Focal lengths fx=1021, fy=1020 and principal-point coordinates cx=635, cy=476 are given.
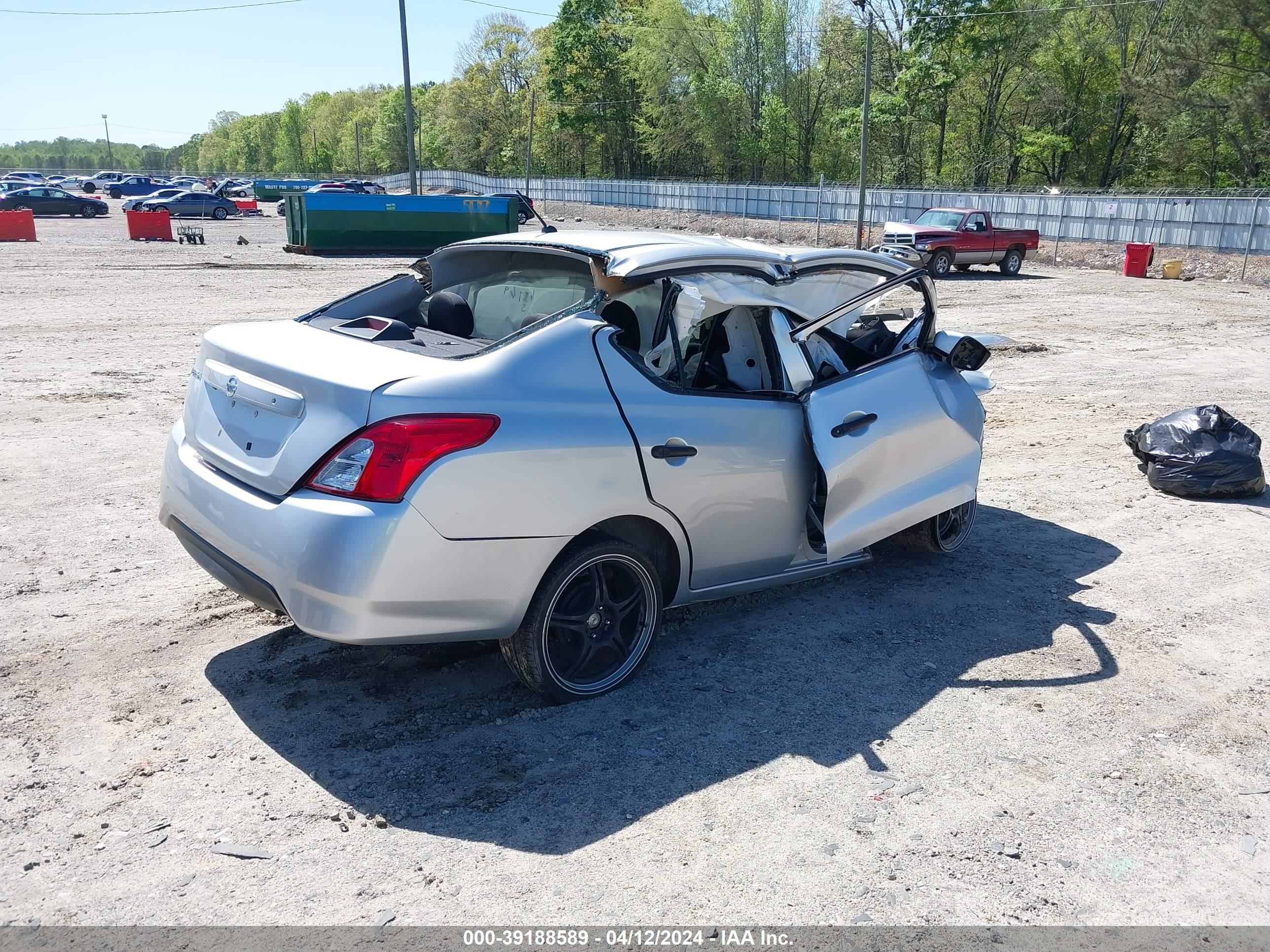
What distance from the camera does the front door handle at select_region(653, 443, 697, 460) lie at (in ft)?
13.1

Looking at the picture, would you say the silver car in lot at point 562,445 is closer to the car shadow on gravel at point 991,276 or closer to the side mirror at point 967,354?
the side mirror at point 967,354

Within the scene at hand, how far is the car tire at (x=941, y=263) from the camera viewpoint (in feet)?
91.8

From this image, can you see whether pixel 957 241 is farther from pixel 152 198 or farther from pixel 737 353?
pixel 152 198

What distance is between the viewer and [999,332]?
17.1 metres

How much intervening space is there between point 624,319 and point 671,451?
690 millimetres

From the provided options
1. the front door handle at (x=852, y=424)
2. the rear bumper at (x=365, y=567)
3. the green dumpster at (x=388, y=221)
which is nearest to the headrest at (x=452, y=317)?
the rear bumper at (x=365, y=567)

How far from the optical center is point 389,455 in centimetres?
336

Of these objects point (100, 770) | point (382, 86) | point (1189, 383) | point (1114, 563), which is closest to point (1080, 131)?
point (1189, 383)

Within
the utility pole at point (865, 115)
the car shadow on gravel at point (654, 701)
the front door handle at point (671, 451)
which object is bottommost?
the car shadow on gravel at point (654, 701)

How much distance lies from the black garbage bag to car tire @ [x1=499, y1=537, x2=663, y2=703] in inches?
194

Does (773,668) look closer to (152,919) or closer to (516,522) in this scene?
(516,522)

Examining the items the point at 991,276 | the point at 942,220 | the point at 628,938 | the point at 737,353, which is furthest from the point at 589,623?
the point at 991,276

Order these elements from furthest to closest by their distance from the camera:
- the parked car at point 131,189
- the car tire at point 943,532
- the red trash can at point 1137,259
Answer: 1. the parked car at point 131,189
2. the red trash can at point 1137,259
3. the car tire at point 943,532

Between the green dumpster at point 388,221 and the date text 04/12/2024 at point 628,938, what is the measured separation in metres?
30.1
